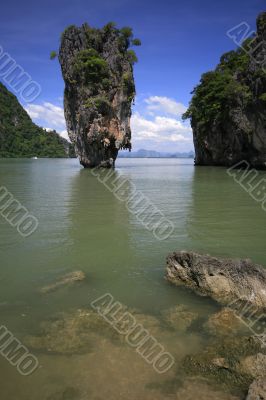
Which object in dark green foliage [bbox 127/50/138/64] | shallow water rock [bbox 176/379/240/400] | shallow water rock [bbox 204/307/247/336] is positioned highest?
dark green foliage [bbox 127/50/138/64]

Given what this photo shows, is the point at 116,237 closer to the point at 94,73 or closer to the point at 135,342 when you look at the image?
the point at 135,342

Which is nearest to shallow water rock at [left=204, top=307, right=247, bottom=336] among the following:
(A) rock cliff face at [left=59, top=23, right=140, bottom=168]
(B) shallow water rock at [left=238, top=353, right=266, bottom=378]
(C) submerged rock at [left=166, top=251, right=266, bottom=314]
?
(C) submerged rock at [left=166, top=251, right=266, bottom=314]

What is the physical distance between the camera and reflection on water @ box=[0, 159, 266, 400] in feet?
11.5

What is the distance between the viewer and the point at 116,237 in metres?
9.13

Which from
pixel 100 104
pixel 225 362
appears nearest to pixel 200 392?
pixel 225 362

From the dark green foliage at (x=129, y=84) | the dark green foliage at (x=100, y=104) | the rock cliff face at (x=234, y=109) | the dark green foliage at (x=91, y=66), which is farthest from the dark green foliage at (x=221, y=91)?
the dark green foliage at (x=91, y=66)

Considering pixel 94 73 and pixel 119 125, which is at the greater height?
pixel 94 73

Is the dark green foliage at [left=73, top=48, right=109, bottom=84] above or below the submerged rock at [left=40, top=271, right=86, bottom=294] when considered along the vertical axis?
above

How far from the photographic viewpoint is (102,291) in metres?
5.68

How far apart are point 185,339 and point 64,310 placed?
180 centimetres

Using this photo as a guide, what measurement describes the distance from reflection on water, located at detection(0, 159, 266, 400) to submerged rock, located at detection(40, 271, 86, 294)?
13 cm

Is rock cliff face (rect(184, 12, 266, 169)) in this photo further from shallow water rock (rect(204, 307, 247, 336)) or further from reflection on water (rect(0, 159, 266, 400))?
shallow water rock (rect(204, 307, 247, 336))

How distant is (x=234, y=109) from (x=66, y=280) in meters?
36.8

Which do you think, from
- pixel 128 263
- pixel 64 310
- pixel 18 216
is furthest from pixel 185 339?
pixel 18 216
